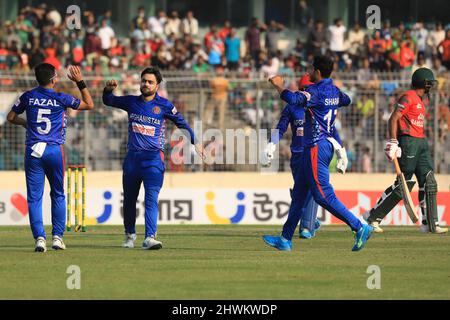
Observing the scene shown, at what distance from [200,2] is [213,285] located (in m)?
23.0

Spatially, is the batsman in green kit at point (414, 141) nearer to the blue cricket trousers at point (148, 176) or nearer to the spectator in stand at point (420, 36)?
the blue cricket trousers at point (148, 176)

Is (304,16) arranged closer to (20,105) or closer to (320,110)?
(320,110)

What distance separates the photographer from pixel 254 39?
3066cm

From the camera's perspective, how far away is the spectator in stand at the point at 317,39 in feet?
98.8

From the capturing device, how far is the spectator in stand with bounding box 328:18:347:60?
98.7ft

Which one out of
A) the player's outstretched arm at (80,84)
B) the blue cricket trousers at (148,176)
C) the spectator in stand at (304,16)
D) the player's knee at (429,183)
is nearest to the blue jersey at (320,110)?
the blue cricket trousers at (148,176)

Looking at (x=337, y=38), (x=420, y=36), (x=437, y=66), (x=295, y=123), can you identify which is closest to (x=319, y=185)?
(x=295, y=123)

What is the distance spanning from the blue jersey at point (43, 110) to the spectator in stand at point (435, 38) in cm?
1707

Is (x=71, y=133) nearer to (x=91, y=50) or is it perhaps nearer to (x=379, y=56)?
(x=91, y=50)

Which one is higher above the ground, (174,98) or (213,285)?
(174,98)

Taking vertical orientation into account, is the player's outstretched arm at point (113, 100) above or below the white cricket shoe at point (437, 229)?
above

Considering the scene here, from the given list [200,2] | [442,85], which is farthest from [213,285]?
[200,2]

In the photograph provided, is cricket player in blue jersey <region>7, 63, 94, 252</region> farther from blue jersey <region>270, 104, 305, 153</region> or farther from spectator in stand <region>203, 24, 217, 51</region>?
spectator in stand <region>203, 24, 217, 51</region>

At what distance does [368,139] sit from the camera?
2419 cm
